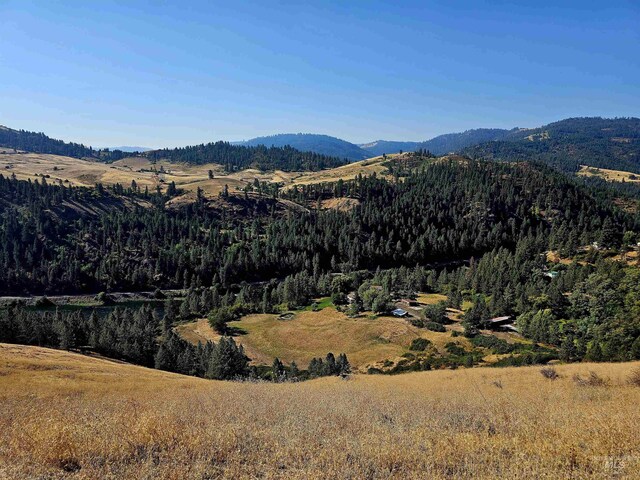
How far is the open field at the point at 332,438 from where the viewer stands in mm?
9969

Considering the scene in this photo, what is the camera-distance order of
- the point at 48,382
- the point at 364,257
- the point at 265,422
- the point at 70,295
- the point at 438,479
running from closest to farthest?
the point at 438,479, the point at 265,422, the point at 48,382, the point at 70,295, the point at 364,257

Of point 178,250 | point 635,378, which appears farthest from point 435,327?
point 178,250

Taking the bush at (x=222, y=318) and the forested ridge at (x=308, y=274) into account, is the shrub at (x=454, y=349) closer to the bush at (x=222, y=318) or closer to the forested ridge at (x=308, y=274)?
the forested ridge at (x=308, y=274)

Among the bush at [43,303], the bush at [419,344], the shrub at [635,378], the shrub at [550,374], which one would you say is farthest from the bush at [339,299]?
the bush at [43,303]

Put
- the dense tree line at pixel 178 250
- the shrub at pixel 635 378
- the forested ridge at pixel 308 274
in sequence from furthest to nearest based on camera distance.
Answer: the dense tree line at pixel 178 250, the forested ridge at pixel 308 274, the shrub at pixel 635 378

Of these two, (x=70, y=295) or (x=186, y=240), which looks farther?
(x=186, y=240)

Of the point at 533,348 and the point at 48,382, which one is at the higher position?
the point at 48,382

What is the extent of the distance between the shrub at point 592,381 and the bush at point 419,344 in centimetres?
4861

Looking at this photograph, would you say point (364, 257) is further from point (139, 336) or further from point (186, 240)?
point (139, 336)

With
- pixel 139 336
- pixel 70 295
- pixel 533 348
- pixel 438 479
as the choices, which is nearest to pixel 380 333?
pixel 533 348

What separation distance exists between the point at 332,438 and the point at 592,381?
23800mm

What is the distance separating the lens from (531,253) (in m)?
162

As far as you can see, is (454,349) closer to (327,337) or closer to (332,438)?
(327,337)

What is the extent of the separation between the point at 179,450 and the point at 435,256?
621 ft
